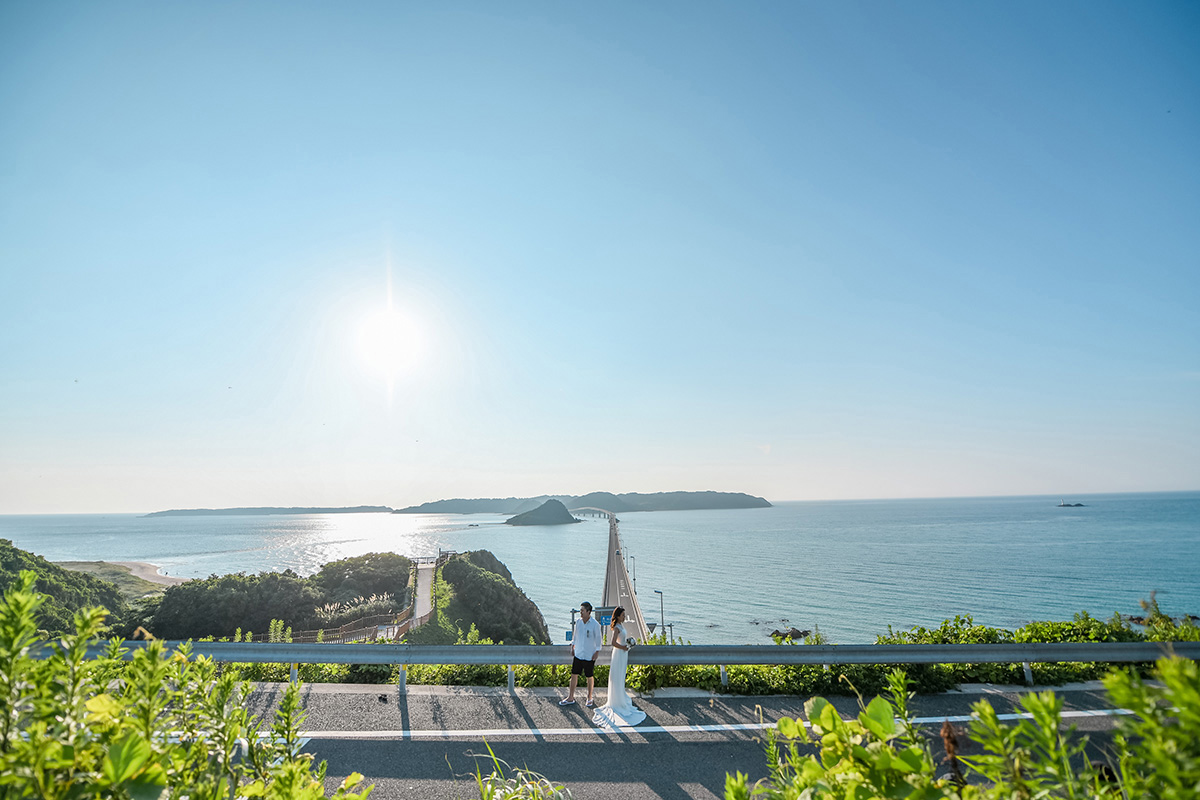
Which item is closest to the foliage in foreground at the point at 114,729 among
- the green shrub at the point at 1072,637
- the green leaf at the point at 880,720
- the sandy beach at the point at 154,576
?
the green leaf at the point at 880,720

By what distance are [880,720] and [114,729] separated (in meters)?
2.09

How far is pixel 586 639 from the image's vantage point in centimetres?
930

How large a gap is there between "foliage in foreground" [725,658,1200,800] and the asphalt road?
4579 millimetres

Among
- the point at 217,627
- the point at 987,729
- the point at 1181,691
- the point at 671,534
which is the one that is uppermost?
the point at 1181,691

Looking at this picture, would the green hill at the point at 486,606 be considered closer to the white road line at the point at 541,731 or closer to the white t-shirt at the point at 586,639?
the white t-shirt at the point at 586,639

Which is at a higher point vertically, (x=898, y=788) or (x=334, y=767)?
(x=898, y=788)

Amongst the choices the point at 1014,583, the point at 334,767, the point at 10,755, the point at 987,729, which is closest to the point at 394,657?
the point at 334,767

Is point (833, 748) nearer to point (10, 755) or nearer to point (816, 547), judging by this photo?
point (10, 755)

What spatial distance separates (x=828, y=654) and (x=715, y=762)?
324 cm

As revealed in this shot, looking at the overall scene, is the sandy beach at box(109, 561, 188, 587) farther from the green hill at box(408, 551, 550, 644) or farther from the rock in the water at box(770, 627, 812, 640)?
the rock in the water at box(770, 627, 812, 640)

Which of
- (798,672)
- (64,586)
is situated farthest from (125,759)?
(64,586)

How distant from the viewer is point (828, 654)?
9.44 meters

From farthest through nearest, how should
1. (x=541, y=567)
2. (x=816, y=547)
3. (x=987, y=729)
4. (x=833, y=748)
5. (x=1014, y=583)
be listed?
(x=816, y=547) → (x=541, y=567) → (x=1014, y=583) → (x=833, y=748) → (x=987, y=729)

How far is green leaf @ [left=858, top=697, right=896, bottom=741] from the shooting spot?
5.58 ft
